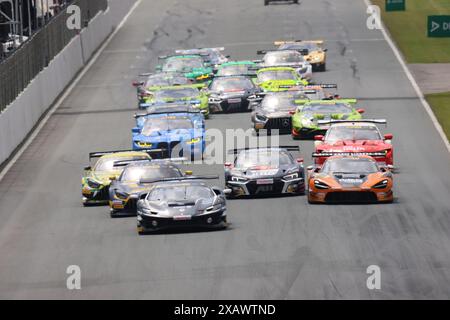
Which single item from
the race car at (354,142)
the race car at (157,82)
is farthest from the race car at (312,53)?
the race car at (354,142)

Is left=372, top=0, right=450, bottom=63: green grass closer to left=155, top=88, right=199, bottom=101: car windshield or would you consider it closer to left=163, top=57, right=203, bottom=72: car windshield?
left=163, top=57, right=203, bottom=72: car windshield

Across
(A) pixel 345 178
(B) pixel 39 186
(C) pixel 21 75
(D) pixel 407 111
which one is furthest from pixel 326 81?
(A) pixel 345 178

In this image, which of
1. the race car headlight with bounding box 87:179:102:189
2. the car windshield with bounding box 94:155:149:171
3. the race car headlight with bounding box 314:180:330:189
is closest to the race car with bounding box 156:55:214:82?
the car windshield with bounding box 94:155:149:171

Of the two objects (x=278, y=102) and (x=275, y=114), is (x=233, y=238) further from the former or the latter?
(x=278, y=102)

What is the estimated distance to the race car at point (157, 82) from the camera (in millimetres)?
59425

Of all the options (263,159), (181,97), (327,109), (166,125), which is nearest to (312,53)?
(181,97)

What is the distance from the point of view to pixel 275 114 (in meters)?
51.3

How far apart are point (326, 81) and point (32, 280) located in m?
37.4

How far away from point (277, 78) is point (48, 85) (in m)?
9.26

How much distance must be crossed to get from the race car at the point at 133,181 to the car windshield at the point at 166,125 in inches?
311

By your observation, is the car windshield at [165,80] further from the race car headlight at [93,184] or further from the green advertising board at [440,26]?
the race car headlight at [93,184]

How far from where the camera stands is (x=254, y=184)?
3866cm
